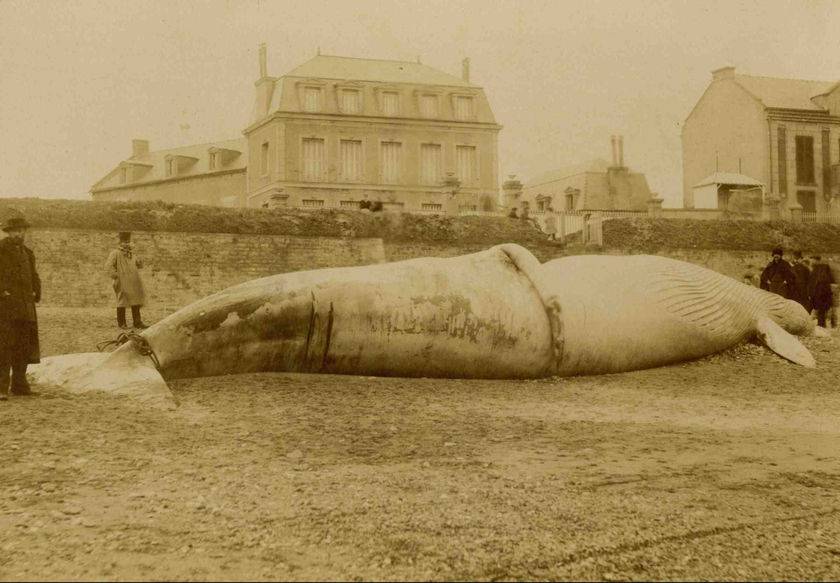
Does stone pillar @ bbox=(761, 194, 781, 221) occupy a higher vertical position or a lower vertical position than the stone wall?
higher

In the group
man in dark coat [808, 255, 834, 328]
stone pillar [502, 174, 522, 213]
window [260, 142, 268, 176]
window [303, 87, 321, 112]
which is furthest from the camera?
window [260, 142, 268, 176]

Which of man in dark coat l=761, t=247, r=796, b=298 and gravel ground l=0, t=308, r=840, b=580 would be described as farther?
man in dark coat l=761, t=247, r=796, b=298

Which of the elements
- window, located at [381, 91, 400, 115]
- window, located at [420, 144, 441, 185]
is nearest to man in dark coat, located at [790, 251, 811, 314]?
window, located at [420, 144, 441, 185]

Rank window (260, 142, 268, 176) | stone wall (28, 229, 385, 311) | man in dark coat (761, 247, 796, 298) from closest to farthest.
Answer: man in dark coat (761, 247, 796, 298) < stone wall (28, 229, 385, 311) < window (260, 142, 268, 176)

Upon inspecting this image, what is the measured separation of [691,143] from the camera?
44.4 meters

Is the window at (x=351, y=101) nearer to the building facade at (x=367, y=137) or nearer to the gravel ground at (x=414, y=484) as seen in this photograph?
the building facade at (x=367, y=137)

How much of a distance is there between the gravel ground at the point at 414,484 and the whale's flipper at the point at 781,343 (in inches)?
63.7

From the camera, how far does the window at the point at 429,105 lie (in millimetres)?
40312

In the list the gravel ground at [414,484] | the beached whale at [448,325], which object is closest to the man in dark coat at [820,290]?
the beached whale at [448,325]

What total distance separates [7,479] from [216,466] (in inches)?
38.8

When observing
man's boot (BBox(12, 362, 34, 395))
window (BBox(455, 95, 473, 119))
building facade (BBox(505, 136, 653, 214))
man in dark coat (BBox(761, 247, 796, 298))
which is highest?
window (BBox(455, 95, 473, 119))

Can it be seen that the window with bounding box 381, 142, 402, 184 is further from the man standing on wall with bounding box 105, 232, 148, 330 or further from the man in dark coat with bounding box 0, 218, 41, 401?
the man in dark coat with bounding box 0, 218, 41, 401

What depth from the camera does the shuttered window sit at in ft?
126

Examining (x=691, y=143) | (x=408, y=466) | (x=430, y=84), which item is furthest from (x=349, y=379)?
(x=691, y=143)
